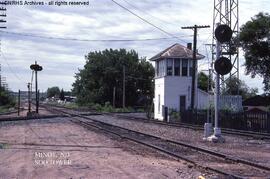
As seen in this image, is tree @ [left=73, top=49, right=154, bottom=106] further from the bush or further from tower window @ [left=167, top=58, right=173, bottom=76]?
the bush

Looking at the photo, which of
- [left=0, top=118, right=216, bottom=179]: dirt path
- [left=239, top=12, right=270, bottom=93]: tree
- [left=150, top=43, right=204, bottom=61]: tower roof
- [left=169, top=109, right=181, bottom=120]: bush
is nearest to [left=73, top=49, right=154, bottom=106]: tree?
[left=150, top=43, right=204, bottom=61]: tower roof

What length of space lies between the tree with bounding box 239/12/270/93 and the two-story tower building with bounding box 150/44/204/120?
6.56 m

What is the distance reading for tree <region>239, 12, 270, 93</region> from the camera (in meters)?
63.0

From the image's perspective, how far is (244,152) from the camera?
65.3ft

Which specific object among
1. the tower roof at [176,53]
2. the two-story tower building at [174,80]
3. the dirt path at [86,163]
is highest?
the tower roof at [176,53]

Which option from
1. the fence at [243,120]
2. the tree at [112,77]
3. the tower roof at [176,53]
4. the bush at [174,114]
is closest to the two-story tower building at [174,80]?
the tower roof at [176,53]

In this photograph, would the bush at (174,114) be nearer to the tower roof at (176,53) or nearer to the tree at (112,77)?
the tower roof at (176,53)

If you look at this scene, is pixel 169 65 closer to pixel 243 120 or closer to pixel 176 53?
pixel 176 53

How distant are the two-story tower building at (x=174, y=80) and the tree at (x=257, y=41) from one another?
6561 mm

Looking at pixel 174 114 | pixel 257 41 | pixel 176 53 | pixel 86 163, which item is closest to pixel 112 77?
pixel 176 53

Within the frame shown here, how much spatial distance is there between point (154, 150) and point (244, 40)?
46251 millimetres

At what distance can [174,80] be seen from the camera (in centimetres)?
6525

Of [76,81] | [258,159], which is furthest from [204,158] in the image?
[76,81]

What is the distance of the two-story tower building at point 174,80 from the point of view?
64938 mm
